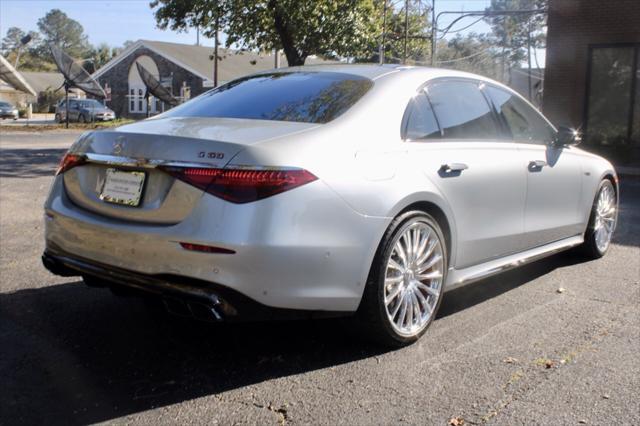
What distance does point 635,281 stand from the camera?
5492 millimetres

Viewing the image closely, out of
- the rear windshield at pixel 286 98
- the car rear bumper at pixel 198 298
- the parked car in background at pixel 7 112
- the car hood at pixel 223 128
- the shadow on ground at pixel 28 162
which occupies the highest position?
the rear windshield at pixel 286 98

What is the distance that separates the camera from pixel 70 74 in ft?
114

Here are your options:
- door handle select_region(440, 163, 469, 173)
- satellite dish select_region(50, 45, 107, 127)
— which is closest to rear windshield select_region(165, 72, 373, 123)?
door handle select_region(440, 163, 469, 173)

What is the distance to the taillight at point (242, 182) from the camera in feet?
10.5

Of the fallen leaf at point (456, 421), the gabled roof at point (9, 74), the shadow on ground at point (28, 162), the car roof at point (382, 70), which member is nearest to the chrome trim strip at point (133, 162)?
the car roof at point (382, 70)

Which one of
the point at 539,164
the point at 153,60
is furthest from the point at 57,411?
the point at 153,60

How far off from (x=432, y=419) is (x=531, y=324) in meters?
1.60

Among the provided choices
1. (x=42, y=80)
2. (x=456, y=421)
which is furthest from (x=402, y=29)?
(x=42, y=80)

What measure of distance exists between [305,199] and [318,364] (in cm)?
97

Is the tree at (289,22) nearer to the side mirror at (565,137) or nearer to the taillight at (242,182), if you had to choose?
the side mirror at (565,137)

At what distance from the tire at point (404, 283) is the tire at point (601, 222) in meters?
2.54

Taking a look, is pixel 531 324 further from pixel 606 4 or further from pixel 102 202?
pixel 606 4

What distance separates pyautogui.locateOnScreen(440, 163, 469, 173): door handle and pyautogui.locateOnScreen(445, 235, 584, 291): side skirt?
2.03 ft

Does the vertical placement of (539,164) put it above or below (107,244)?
above
